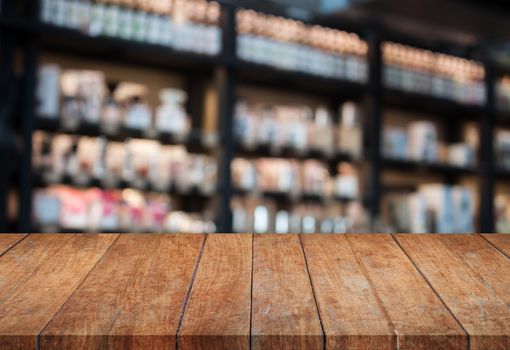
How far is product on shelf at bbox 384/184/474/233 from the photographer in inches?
205

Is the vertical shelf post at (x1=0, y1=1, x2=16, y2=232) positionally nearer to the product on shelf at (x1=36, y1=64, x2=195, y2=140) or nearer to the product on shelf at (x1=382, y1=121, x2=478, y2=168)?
the product on shelf at (x1=36, y1=64, x2=195, y2=140)

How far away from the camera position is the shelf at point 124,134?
375 centimetres

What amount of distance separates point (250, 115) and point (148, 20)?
2.55 feet

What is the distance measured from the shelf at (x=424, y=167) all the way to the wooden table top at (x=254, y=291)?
3593 mm

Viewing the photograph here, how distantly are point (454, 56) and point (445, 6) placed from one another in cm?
223

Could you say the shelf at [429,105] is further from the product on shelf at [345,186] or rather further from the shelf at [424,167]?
the product on shelf at [345,186]

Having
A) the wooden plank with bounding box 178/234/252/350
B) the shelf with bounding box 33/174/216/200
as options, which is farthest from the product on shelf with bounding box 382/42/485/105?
the wooden plank with bounding box 178/234/252/350

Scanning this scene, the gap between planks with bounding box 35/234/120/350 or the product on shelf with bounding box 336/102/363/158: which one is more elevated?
the product on shelf with bounding box 336/102/363/158

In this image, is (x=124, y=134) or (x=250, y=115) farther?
(x=250, y=115)

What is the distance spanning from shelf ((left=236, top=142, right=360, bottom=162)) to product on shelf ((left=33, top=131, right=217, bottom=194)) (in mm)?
319

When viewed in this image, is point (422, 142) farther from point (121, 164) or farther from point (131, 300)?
point (131, 300)

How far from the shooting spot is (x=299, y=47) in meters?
4.74

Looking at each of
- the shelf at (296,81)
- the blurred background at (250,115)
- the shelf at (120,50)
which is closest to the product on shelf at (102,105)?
the blurred background at (250,115)

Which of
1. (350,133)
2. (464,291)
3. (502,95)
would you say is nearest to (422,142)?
(350,133)
